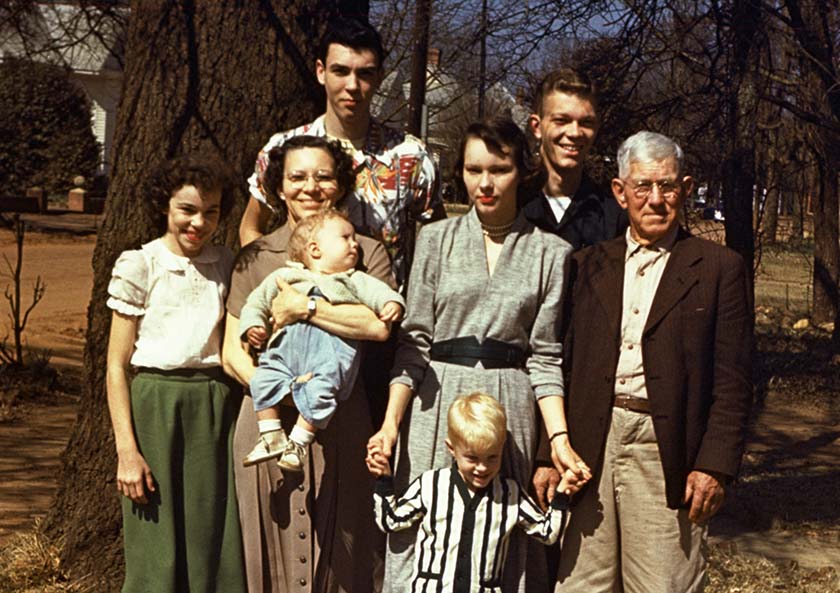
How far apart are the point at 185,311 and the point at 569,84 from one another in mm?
1509

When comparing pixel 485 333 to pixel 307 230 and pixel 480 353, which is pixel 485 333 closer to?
pixel 480 353

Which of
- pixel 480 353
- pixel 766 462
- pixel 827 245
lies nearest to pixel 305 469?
pixel 480 353

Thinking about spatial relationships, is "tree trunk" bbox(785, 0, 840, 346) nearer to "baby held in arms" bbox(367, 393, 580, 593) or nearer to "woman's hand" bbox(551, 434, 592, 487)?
"woman's hand" bbox(551, 434, 592, 487)

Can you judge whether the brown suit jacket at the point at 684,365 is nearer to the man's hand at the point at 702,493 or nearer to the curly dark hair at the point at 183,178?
the man's hand at the point at 702,493

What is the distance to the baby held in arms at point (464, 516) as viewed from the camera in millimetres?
3775

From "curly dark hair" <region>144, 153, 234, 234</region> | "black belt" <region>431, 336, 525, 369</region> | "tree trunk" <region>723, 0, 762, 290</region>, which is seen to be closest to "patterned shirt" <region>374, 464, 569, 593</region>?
"black belt" <region>431, 336, 525, 369</region>

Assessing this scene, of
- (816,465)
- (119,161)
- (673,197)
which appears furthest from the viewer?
(816,465)

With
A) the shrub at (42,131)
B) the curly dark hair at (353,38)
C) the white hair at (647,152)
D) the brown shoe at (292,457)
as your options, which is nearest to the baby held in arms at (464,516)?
the brown shoe at (292,457)

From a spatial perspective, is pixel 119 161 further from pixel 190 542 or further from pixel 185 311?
pixel 190 542

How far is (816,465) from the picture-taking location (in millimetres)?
9391

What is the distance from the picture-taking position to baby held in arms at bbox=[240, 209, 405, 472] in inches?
146

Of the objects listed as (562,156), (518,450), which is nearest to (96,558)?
(518,450)

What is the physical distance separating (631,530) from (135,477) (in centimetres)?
A: 159

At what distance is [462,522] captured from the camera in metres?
3.79
